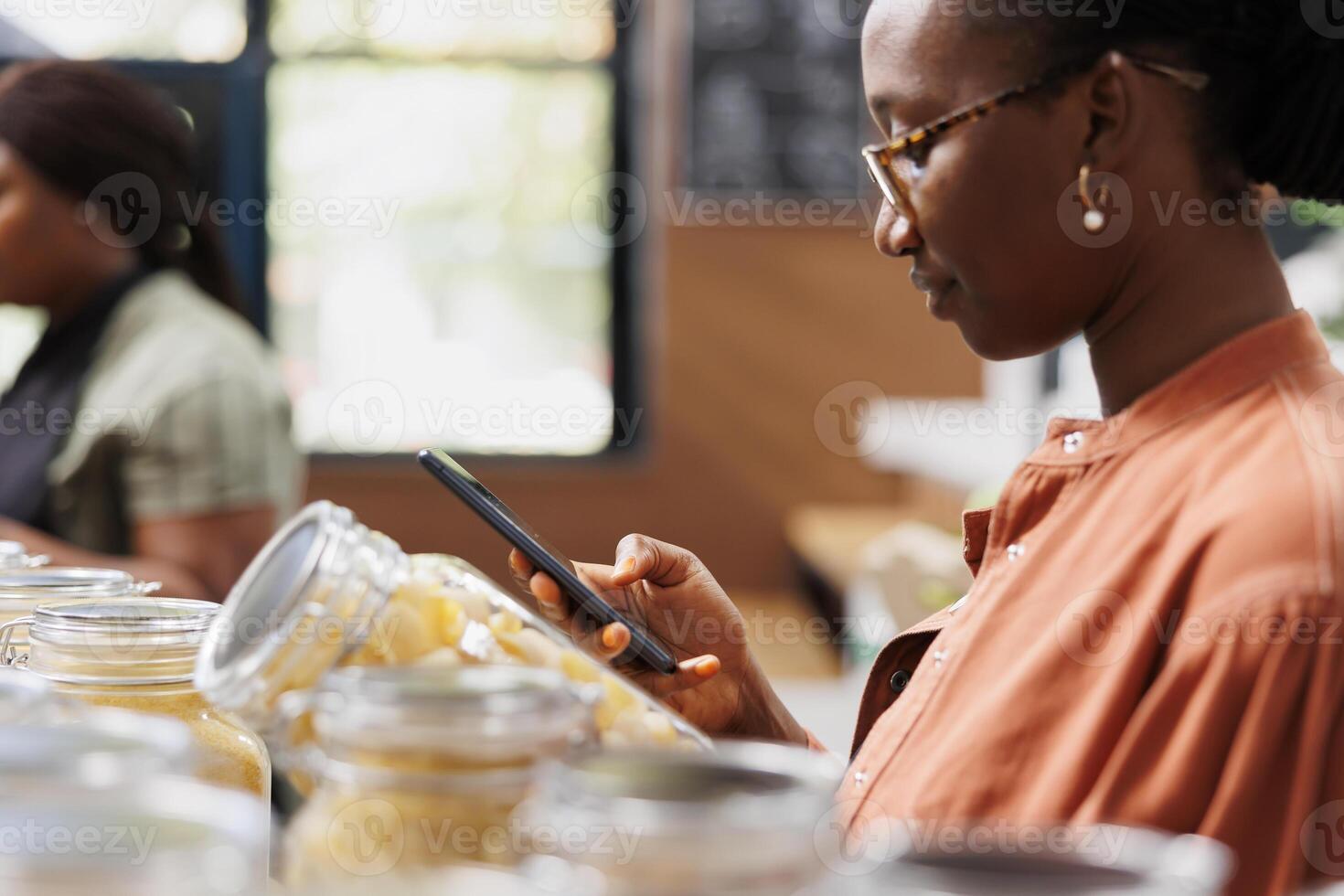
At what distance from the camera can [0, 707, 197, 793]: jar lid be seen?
0.42 m

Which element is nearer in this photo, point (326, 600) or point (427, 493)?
point (326, 600)

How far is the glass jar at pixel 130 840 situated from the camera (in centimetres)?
39

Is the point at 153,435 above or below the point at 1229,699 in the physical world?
below

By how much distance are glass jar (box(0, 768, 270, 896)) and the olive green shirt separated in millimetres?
1529

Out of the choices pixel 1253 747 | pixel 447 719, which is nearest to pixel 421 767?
pixel 447 719

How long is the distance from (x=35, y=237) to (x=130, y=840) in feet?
6.13

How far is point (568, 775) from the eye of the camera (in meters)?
0.41

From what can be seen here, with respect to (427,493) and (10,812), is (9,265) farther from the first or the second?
(427,493)

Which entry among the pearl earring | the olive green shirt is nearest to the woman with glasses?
the pearl earring

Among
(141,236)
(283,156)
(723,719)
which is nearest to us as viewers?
(723,719)

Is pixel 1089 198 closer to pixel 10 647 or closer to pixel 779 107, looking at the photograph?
pixel 10 647

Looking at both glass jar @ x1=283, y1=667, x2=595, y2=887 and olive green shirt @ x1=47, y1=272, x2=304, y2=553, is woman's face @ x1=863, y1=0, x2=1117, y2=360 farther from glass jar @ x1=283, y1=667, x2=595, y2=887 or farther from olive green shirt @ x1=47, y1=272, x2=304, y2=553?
olive green shirt @ x1=47, y1=272, x2=304, y2=553

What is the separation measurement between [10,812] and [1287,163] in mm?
827

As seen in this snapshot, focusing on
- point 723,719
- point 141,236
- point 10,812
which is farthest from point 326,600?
point 141,236
